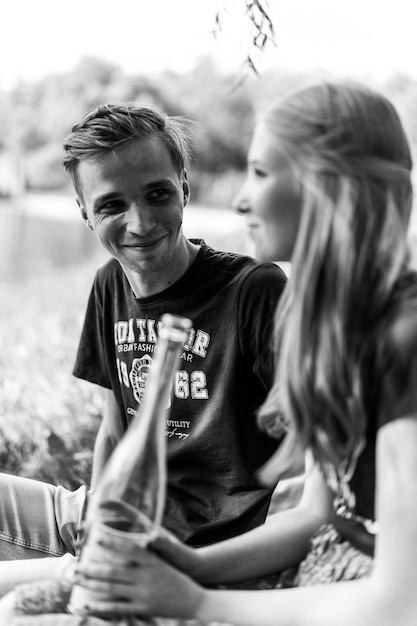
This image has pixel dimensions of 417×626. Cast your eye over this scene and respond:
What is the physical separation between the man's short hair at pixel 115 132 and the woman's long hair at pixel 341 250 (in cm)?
89

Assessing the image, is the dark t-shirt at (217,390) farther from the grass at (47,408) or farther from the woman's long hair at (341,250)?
the grass at (47,408)

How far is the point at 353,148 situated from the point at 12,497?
1.49 m

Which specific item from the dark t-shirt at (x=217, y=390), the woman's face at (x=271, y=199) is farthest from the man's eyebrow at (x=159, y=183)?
the woman's face at (x=271, y=199)

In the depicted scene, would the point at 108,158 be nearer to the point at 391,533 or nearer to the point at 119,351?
the point at 119,351

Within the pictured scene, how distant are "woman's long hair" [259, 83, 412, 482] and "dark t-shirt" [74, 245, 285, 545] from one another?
1.98ft

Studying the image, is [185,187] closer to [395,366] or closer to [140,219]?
[140,219]

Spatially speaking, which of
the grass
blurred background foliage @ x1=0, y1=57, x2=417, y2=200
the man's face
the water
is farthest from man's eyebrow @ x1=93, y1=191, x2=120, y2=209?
blurred background foliage @ x1=0, y1=57, x2=417, y2=200

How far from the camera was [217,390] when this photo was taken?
84.4 inches

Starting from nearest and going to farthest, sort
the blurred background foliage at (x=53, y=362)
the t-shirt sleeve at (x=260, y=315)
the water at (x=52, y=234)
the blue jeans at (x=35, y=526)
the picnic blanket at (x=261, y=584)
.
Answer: the picnic blanket at (x=261, y=584) < the t-shirt sleeve at (x=260, y=315) < the blue jeans at (x=35, y=526) < the blurred background foliage at (x=53, y=362) < the water at (x=52, y=234)

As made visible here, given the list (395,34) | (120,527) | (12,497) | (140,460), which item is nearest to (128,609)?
(120,527)

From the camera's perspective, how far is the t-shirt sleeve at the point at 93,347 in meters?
2.50

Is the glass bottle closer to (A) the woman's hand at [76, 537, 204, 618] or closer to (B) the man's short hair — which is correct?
(A) the woman's hand at [76, 537, 204, 618]

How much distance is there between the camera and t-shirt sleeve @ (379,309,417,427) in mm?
1296

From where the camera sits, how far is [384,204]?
1411 mm
